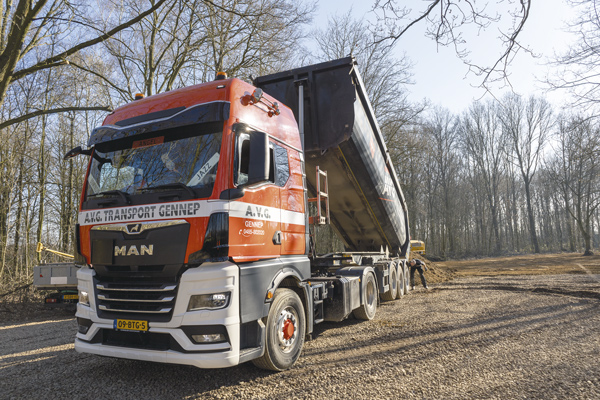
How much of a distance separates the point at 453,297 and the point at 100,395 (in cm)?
823

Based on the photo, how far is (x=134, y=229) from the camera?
3734 mm

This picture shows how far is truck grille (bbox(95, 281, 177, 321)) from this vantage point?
11.5ft

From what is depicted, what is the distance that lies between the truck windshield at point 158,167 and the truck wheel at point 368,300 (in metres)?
4.22

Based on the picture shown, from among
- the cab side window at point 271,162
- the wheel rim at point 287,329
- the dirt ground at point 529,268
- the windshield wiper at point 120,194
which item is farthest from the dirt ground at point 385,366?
the dirt ground at point 529,268

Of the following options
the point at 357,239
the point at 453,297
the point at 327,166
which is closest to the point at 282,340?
the point at 327,166

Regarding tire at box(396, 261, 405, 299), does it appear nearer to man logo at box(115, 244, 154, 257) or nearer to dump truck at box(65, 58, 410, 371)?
dump truck at box(65, 58, 410, 371)

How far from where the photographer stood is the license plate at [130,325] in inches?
140

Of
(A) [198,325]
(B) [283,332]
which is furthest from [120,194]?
(B) [283,332]

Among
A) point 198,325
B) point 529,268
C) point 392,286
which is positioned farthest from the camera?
point 529,268

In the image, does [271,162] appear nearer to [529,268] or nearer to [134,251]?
[134,251]

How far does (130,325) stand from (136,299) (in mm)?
247

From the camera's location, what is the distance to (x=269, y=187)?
4281 millimetres

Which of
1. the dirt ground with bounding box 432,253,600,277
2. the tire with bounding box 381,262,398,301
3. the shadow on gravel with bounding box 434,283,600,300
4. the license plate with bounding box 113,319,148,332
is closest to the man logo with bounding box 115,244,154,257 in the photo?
the license plate with bounding box 113,319,148,332

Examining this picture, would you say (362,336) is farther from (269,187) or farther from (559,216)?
(559,216)
